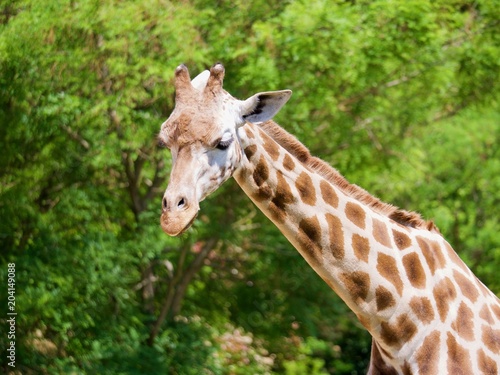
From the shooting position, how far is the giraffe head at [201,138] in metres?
5.09

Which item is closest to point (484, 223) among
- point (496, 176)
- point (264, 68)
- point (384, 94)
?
point (496, 176)

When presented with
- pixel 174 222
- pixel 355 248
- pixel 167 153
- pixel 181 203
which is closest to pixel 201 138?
pixel 181 203

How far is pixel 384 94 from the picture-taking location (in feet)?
43.5

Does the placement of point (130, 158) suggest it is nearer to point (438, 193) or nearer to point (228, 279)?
point (228, 279)

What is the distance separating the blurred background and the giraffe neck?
4505mm

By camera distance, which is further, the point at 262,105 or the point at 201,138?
the point at 262,105

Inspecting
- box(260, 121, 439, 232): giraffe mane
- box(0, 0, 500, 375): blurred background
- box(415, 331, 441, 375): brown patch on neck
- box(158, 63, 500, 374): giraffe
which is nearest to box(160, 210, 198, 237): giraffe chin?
box(158, 63, 500, 374): giraffe

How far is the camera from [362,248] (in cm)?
584

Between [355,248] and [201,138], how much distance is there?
1.14 m

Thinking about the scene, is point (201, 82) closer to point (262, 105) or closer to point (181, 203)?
point (262, 105)

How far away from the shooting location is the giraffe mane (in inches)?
232

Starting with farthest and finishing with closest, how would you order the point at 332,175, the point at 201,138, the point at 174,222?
the point at 332,175 < the point at 201,138 < the point at 174,222

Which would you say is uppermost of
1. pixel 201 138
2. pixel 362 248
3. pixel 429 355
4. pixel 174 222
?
pixel 201 138

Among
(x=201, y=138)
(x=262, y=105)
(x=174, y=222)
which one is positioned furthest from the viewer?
(x=262, y=105)
